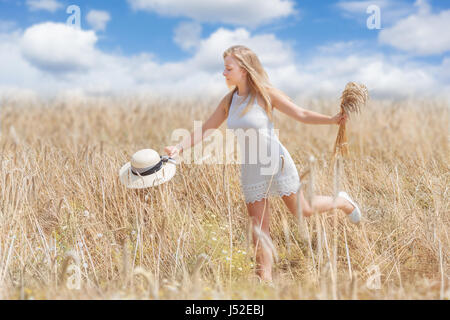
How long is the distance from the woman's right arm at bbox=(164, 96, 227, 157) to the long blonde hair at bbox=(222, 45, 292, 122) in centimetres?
28

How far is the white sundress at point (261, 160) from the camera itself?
2.79 meters

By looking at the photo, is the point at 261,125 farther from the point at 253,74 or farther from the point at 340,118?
the point at 340,118

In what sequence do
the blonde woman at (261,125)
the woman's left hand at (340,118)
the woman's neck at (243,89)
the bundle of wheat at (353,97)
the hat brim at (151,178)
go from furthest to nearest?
the hat brim at (151,178) → the woman's neck at (243,89) → the blonde woman at (261,125) → the woman's left hand at (340,118) → the bundle of wheat at (353,97)

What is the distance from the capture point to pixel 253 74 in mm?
2852

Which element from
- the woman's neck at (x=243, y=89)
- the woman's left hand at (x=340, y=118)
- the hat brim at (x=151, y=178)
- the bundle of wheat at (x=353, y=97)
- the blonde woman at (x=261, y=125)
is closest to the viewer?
the bundle of wheat at (x=353, y=97)

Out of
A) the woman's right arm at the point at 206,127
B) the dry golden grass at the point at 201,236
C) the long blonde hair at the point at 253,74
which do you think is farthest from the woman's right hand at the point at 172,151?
the long blonde hair at the point at 253,74

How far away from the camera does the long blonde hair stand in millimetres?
2838

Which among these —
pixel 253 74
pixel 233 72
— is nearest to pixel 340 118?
pixel 253 74

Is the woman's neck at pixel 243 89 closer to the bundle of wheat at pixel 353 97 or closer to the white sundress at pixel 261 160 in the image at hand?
the white sundress at pixel 261 160

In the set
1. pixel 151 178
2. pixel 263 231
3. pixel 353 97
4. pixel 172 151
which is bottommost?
pixel 263 231

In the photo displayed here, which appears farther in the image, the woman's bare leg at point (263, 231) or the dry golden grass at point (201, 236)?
the woman's bare leg at point (263, 231)

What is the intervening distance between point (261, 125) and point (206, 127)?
0.50m

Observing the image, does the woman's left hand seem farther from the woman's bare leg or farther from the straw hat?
the straw hat
